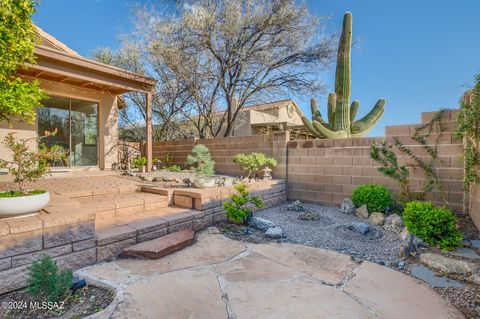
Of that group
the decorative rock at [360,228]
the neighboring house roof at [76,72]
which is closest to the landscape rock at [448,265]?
the decorative rock at [360,228]

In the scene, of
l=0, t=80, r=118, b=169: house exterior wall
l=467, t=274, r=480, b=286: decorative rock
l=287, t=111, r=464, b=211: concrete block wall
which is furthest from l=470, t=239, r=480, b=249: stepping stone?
l=0, t=80, r=118, b=169: house exterior wall

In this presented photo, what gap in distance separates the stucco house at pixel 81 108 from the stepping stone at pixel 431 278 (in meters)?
6.86

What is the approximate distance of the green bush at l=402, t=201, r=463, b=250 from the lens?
Answer: 9.79 ft

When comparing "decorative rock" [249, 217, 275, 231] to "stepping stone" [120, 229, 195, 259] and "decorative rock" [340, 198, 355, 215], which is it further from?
"decorative rock" [340, 198, 355, 215]

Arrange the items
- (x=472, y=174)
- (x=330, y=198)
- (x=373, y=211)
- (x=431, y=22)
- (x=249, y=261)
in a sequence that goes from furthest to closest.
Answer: (x=431, y=22) → (x=330, y=198) → (x=373, y=211) → (x=472, y=174) → (x=249, y=261)

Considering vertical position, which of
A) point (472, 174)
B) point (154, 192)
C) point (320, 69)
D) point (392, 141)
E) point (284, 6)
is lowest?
point (154, 192)

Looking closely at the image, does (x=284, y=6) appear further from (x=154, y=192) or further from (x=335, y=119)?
(x=154, y=192)

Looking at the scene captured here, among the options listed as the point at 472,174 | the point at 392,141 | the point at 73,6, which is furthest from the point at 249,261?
the point at 73,6

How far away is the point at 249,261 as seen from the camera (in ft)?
8.94

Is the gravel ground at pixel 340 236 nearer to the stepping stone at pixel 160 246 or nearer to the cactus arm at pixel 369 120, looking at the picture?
the stepping stone at pixel 160 246

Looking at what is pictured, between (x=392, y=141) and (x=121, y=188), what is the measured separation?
5.18 meters

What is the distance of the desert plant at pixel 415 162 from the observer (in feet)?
14.0

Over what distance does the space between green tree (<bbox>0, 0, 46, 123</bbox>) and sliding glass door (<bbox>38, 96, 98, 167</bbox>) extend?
5.08 m

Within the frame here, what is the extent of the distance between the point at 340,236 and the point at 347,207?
4.56 ft
